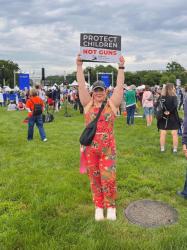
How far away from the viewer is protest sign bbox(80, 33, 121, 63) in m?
4.73

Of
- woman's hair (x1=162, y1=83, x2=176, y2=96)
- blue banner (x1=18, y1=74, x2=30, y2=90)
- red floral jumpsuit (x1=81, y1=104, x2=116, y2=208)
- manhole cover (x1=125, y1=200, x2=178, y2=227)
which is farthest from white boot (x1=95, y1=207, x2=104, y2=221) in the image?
blue banner (x1=18, y1=74, x2=30, y2=90)

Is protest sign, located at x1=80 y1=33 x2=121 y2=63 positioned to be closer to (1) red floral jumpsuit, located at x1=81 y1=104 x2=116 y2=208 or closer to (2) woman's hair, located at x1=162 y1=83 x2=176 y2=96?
(1) red floral jumpsuit, located at x1=81 y1=104 x2=116 y2=208

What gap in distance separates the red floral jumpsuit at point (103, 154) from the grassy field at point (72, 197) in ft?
1.68

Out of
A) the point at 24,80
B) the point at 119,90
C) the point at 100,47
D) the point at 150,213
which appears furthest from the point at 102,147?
the point at 24,80

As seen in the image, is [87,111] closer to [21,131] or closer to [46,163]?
[46,163]

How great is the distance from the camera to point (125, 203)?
5164 millimetres

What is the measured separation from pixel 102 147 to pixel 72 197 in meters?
1.42

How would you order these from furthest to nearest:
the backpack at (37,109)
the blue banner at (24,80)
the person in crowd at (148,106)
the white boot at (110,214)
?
1. the blue banner at (24,80)
2. the person in crowd at (148,106)
3. the backpack at (37,109)
4. the white boot at (110,214)

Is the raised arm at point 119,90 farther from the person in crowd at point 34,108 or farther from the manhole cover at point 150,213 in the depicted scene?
the person in crowd at point 34,108

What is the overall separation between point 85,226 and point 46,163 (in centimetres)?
359

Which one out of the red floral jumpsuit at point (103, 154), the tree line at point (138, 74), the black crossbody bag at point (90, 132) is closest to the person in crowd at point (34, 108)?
the red floral jumpsuit at point (103, 154)

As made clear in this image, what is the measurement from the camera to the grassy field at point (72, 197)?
3893 mm

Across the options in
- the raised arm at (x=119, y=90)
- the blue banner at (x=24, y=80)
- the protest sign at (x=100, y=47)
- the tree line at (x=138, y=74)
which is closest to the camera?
the raised arm at (x=119, y=90)

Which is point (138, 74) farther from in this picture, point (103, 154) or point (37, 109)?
point (103, 154)
